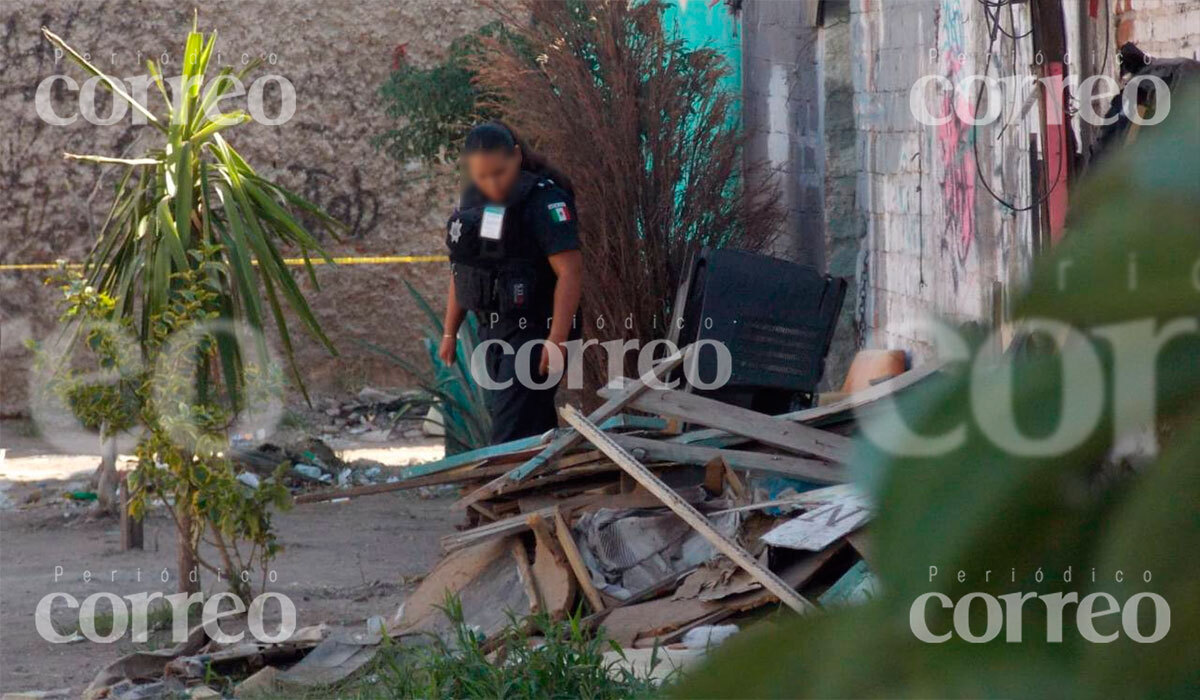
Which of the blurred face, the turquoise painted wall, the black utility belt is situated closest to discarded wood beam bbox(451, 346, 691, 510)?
the black utility belt

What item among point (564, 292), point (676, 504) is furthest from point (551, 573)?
point (564, 292)

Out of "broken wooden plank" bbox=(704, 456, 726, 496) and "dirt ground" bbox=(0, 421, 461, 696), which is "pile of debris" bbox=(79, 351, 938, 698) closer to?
"broken wooden plank" bbox=(704, 456, 726, 496)

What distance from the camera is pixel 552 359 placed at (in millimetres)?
4836

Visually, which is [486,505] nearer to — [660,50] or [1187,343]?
[660,50]

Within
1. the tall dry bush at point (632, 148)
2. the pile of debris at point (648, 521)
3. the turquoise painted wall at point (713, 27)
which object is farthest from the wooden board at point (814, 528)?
the turquoise painted wall at point (713, 27)

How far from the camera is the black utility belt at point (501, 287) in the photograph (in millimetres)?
4961

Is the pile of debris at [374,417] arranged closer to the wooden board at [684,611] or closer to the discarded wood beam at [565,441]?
the discarded wood beam at [565,441]

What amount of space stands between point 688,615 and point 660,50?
364cm

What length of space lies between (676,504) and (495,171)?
159 cm

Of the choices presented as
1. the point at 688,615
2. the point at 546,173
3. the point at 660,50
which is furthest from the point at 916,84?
the point at 688,615

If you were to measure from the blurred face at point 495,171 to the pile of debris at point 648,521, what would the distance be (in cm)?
90

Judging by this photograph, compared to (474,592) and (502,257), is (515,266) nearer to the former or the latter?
(502,257)

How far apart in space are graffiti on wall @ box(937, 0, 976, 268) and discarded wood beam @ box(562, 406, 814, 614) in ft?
5.98

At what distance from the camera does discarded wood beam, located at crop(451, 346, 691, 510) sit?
4.21 metres
